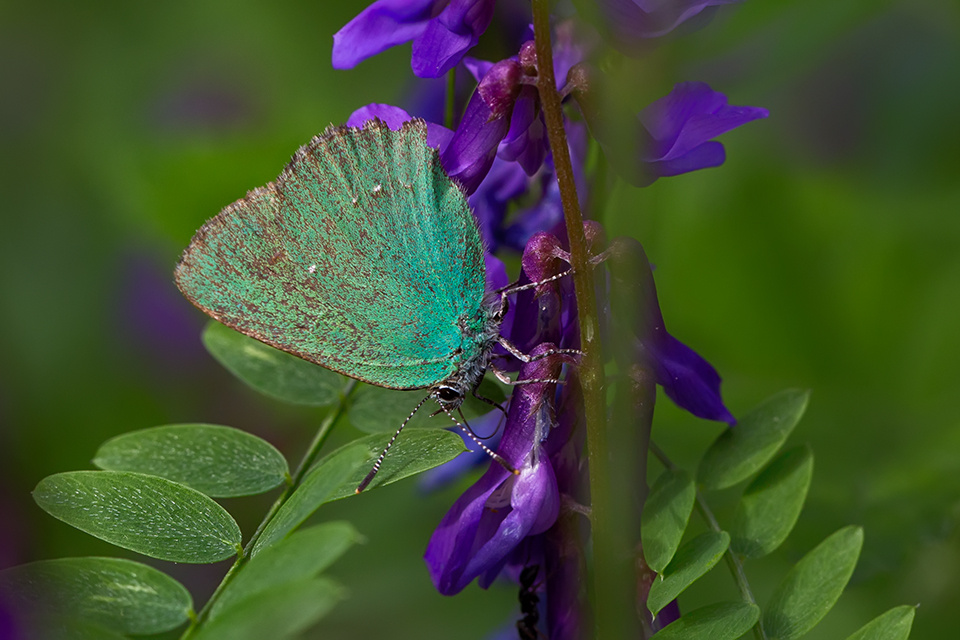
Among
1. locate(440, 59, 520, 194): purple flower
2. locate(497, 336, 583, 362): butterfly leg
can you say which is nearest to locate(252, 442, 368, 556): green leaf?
locate(497, 336, 583, 362): butterfly leg

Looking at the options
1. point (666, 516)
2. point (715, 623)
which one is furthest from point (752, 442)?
point (715, 623)

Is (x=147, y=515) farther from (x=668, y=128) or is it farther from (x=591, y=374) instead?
(x=668, y=128)

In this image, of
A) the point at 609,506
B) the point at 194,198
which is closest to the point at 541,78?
the point at 609,506

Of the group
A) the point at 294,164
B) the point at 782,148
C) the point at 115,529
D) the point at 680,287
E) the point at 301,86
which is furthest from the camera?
the point at 301,86

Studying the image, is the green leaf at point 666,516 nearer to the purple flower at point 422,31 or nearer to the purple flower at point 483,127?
the purple flower at point 483,127

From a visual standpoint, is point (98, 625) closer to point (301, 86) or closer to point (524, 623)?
point (524, 623)

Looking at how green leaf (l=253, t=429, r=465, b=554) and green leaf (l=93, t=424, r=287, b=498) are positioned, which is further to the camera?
green leaf (l=93, t=424, r=287, b=498)

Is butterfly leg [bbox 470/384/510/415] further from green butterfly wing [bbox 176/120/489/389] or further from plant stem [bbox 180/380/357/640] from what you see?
plant stem [bbox 180/380/357/640]
